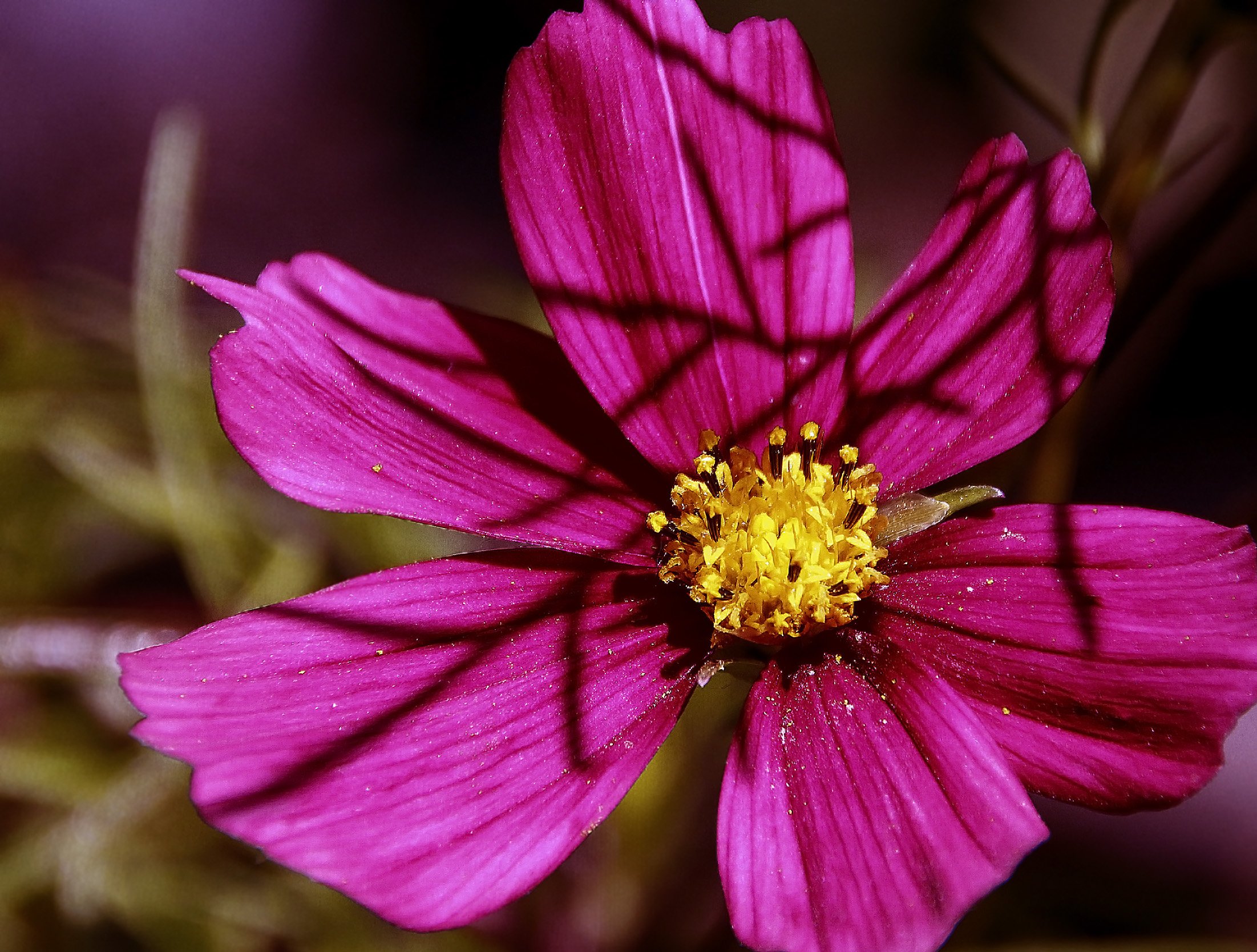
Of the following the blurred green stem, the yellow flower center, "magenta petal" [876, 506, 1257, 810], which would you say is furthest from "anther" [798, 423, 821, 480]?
the blurred green stem

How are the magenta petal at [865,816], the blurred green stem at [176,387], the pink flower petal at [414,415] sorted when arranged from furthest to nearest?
the blurred green stem at [176,387]
the pink flower petal at [414,415]
the magenta petal at [865,816]

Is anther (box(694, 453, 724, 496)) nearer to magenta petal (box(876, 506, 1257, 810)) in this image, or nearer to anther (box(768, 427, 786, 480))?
anther (box(768, 427, 786, 480))

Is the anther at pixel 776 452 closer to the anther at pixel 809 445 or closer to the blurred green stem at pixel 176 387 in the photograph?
the anther at pixel 809 445

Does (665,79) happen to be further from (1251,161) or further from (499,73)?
(499,73)

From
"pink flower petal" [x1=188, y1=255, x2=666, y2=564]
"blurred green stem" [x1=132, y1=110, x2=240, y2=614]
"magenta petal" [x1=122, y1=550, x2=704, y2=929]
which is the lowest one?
"magenta petal" [x1=122, y1=550, x2=704, y2=929]

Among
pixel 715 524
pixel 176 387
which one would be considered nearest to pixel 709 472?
pixel 715 524

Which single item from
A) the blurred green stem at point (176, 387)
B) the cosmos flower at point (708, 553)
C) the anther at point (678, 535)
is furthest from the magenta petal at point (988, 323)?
the blurred green stem at point (176, 387)
